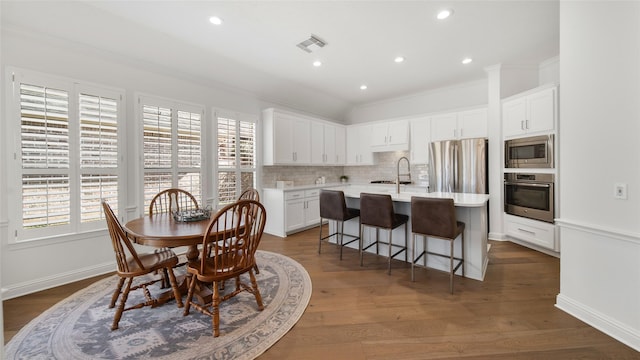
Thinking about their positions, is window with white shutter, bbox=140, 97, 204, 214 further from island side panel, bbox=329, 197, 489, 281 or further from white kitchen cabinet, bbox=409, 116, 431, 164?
white kitchen cabinet, bbox=409, 116, 431, 164

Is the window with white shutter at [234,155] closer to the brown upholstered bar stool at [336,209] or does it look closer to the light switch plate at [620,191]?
the brown upholstered bar stool at [336,209]

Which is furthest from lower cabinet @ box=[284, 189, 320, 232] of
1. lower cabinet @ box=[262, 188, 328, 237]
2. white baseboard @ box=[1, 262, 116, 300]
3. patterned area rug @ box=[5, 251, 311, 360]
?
white baseboard @ box=[1, 262, 116, 300]

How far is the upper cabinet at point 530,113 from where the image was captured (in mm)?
3574

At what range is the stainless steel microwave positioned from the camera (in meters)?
3.62

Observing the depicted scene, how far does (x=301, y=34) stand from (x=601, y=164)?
3105 millimetres

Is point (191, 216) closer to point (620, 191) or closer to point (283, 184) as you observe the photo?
point (283, 184)

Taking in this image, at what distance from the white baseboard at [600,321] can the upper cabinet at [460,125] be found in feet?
9.41

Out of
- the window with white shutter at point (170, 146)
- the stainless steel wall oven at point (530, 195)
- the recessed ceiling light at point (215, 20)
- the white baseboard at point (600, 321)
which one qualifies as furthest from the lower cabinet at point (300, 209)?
the white baseboard at point (600, 321)

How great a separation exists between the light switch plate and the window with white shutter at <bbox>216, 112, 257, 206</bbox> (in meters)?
4.50

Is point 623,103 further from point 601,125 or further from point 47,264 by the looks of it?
point 47,264

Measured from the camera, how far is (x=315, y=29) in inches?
124

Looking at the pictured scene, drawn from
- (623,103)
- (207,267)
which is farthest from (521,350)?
(207,267)

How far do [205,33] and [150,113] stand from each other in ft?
4.33

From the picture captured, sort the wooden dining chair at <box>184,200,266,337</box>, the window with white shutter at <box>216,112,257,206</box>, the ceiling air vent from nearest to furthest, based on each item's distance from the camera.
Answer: the wooden dining chair at <box>184,200,266,337</box> < the ceiling air vent < the window with white shutter at <box>216,112,257,206</box>
